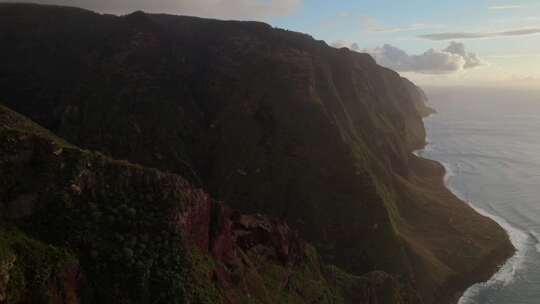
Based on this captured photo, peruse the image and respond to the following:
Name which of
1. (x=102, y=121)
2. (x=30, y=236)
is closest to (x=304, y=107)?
(x=102, y=121)

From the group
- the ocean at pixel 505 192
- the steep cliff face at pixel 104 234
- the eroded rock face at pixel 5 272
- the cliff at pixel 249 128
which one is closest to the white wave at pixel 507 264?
the ocean at pixel 505 192

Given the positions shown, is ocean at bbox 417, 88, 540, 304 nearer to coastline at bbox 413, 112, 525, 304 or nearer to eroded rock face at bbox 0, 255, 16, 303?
coastline at bbox 413, 112, 525, 304

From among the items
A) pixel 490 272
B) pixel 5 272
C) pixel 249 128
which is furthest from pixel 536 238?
pixel 5 272

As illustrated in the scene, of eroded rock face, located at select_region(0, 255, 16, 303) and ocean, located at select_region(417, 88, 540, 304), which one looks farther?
ocean, located at select_region(417, 88, 540, 304)

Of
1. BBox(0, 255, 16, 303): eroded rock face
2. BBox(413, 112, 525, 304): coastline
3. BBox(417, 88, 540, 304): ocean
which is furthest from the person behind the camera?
BBox(417, 88, 540, 304): ocean

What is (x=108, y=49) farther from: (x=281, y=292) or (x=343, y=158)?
(x=281, y=292)

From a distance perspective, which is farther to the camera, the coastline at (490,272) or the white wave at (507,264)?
the white wave at (507,264)

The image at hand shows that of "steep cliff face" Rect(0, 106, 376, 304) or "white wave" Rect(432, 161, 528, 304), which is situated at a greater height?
"steep cliff face" Rect(0, 106, 376, 304)

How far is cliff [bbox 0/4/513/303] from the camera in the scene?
73.4m

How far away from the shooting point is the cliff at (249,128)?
73.4m

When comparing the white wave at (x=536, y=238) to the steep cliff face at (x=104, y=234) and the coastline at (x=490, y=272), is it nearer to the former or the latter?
the coastline at (x=490, y=272)

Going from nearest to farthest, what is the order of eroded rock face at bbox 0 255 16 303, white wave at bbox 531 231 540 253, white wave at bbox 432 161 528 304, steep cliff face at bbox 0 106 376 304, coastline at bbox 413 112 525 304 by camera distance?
eroded rock face at bbox 0 255 16 303, steep cliff face at bbox 0 106 376 304, coastline at bbox 413 112 525 304, white wave at bbox 432 161 528 304, white wave at bbox 531 231 540 253

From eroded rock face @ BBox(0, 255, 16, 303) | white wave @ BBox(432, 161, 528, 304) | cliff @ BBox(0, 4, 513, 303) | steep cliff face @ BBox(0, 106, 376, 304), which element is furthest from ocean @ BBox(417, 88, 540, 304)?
eroded rock face @ BBox(0, 255, 16, 303)

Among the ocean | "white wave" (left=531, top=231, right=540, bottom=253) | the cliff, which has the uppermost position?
the cliff
